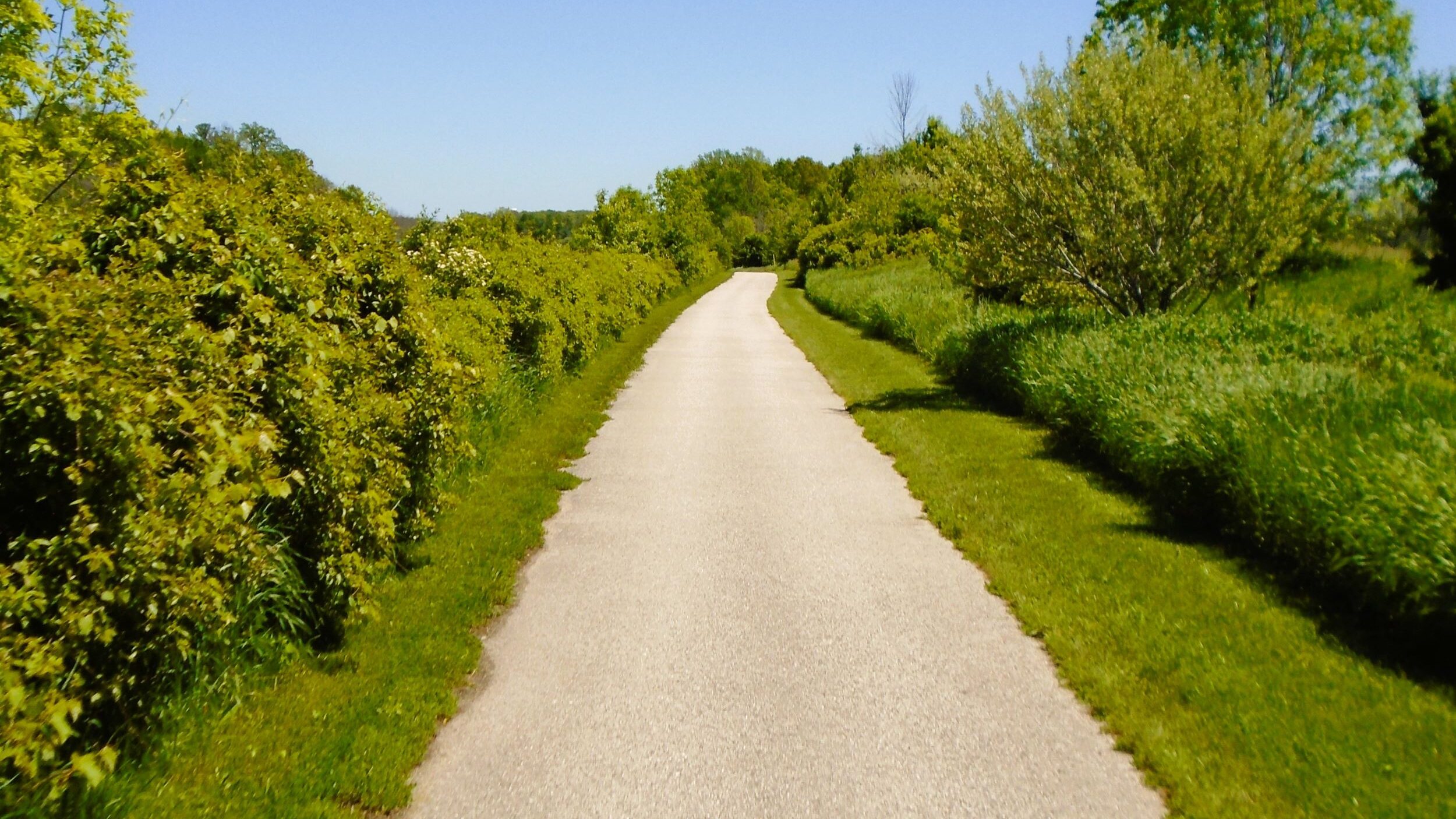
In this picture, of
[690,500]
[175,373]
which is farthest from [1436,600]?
[175,373]

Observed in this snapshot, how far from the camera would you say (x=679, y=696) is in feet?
18.3

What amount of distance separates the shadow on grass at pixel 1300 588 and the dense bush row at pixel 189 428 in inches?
227

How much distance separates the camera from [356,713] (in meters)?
5.11

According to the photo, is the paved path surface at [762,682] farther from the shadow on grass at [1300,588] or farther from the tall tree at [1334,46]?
the tall tree at [1334,46]

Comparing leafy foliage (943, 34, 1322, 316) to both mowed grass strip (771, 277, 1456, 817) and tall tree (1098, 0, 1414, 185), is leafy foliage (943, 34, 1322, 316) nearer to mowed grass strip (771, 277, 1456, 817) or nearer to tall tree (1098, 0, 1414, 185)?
mowed grass strip (771, 277, 1456, 817)

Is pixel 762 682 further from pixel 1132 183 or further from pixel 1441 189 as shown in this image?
pixel 1441 189

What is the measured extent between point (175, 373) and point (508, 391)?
8.55m

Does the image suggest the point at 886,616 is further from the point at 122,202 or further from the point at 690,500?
the point at 122,202

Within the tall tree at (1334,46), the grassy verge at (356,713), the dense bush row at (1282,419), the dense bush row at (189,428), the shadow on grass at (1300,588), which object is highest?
the tall tree at (1334,46)

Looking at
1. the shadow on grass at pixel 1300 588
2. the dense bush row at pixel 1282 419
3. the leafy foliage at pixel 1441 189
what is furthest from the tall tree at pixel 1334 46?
the shadow on grass at pixel 1300 588

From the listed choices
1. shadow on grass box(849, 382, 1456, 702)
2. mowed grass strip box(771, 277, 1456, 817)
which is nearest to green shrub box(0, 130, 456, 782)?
mowed grass strip box(771, 277, 1456, 817)

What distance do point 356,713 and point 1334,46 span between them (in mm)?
35534

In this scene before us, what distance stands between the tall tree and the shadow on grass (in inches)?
996

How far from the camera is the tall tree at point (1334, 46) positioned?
30906mm
